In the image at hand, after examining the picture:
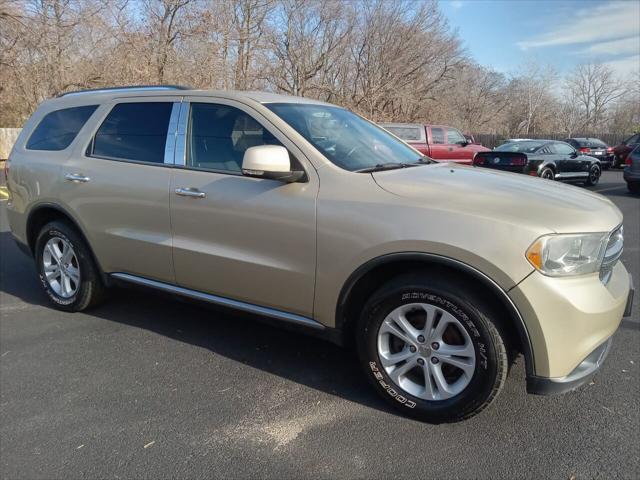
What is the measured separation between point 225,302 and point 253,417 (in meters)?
0.85

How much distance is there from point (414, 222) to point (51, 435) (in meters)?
2.29

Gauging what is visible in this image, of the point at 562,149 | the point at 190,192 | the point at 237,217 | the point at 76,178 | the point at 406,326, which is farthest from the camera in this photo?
the point at 562,149

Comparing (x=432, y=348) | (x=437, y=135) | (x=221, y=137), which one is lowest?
(x=432, y=348)

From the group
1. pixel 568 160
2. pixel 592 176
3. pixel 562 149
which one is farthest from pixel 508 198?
pixel 592 176

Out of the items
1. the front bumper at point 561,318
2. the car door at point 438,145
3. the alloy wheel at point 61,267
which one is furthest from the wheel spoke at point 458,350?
the car door at point 438,145

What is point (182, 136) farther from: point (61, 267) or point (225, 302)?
point (61, 267)

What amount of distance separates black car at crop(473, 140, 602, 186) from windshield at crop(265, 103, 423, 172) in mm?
8961

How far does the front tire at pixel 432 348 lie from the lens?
254cm

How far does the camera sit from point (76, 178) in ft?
13.1

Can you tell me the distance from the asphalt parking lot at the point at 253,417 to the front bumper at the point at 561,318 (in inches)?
19.8

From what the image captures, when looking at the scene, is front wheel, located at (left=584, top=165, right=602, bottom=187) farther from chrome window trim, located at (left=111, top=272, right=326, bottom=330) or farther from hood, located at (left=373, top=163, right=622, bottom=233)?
chrome window trim, located at (left=111, top=272, right=326, bottom=330)

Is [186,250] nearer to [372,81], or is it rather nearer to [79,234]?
[79,234]

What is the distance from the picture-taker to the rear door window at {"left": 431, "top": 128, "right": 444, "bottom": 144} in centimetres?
1540

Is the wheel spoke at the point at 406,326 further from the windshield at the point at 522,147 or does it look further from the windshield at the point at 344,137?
the windshield at the point at 522,147
